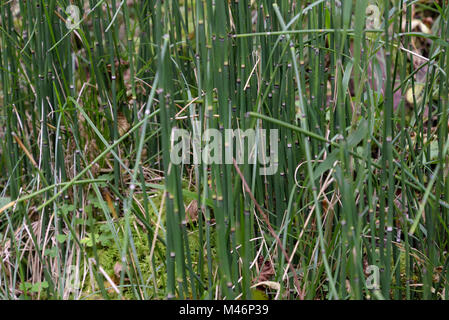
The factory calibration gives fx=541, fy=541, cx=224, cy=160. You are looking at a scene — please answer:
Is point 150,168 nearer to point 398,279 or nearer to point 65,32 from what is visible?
point 65,32

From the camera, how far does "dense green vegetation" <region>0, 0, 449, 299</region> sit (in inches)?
39.1

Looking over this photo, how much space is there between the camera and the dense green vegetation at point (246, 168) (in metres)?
0.99

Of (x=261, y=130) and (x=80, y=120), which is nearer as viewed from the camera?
(x=261, y=130)

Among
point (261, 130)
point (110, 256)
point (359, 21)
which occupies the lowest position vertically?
point (110, 256)

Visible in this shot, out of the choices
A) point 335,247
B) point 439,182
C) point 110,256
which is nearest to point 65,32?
point 110,256

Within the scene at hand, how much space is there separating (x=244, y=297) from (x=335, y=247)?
0.24 metres

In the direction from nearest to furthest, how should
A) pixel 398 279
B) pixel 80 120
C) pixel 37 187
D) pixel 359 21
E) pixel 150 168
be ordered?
pixel 359 21 → pixel 398 279 → pixel 37 187 → pixel 150 168 → pixel 80 120

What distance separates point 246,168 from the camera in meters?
1.05

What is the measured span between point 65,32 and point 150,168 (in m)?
0.47

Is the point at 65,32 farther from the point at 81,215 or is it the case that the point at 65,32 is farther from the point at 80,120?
the point at 81,215

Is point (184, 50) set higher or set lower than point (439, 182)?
higher

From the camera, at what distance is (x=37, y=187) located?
1.52 metres
